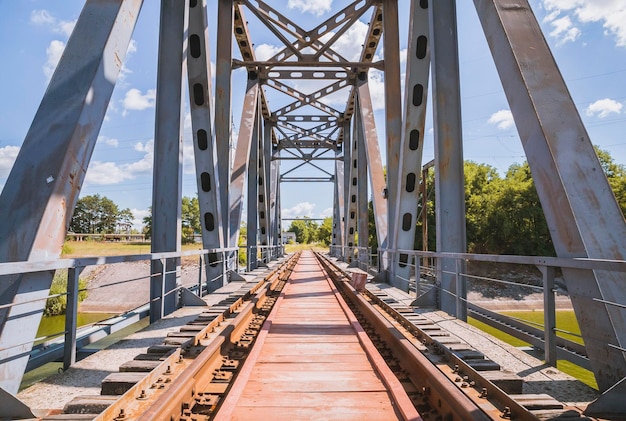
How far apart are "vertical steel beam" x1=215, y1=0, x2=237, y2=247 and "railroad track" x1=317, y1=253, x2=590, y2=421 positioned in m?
6.62

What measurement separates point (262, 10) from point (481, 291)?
25.1 meters

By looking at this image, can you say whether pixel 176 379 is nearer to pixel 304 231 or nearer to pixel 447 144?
pixel 447 144

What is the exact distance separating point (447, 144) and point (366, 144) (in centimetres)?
736

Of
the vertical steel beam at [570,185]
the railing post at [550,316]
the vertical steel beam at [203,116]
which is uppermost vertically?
the vertical steel beam at [203,116]

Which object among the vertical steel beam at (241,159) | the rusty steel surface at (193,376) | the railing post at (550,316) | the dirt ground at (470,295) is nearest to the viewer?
the rusty steel surface at (193,376)

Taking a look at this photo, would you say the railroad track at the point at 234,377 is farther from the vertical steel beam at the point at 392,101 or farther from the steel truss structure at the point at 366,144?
the vertical steel beam at the point at 392,101

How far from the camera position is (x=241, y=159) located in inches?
521

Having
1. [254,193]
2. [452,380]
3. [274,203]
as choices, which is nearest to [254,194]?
[254,193]

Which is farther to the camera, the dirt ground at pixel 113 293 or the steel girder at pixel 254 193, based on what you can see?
the dirt ground at pixel 113 293

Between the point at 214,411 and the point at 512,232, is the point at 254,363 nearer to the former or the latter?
the point at 214,411

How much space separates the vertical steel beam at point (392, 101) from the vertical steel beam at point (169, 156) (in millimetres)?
5393

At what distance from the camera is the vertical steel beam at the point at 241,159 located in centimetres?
1183

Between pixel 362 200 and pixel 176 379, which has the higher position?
pixel 362 200

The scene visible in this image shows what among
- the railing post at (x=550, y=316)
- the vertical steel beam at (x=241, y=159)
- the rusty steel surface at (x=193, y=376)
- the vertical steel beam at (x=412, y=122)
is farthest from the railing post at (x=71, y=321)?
the vertical steel beam at (x=241, y=159)
